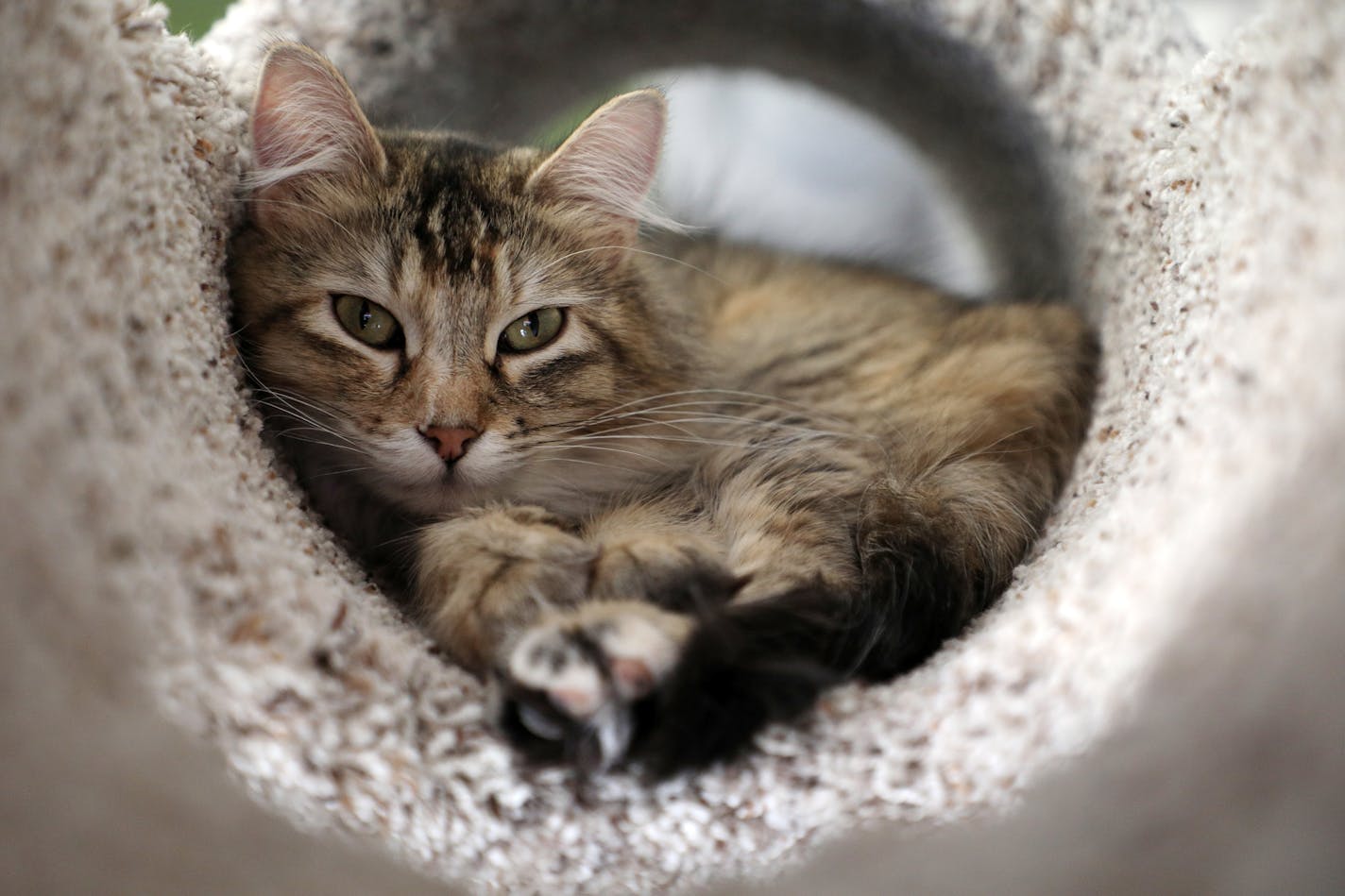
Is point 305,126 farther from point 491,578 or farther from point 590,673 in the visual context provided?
point 590,673

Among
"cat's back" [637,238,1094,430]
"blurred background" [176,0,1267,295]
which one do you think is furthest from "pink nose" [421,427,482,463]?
"blurred background" [176,0,1267,295]

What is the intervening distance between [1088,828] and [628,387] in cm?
79

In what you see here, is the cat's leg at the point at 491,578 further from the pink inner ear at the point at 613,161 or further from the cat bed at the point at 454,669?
the pink inner ear at the point at 613,161

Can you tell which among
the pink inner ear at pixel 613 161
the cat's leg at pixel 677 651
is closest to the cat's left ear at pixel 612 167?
the pink inner ear at pixel 613 161

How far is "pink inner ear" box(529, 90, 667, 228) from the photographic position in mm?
1292

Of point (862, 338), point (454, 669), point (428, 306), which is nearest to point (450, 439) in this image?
point (428, 306)

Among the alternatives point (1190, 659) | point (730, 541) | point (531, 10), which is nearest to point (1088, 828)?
point (1190, 659)

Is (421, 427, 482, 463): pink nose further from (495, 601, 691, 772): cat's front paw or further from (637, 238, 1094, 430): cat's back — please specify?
(637, 238, 1094, 430): cat's back

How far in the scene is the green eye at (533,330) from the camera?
4.07 ft

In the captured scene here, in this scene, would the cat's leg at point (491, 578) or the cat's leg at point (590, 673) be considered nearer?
the cat's leg at point (590, 673)

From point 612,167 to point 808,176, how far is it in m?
1.17

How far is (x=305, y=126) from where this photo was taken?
4.02 ft

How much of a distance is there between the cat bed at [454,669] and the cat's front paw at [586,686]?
0.04 metres

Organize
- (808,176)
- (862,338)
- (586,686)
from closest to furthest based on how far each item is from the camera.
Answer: (586,686) → (862,338) → (808,176)
